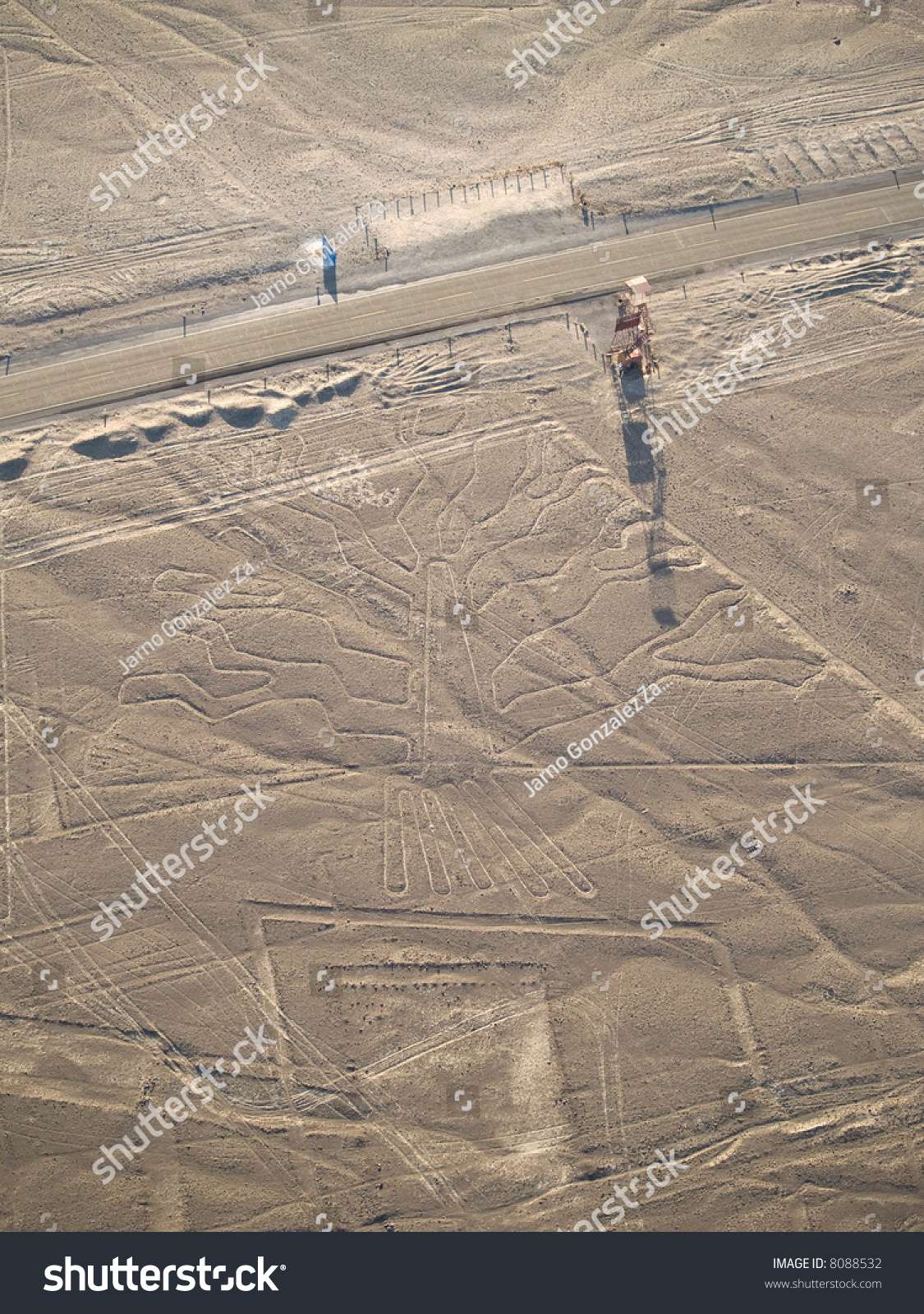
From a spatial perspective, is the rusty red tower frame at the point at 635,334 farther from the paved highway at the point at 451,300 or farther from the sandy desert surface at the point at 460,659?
the paved highway at the point at 451,300

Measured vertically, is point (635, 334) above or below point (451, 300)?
below

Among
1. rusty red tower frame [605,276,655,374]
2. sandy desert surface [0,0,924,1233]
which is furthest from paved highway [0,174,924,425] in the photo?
rusty red tower frame [605,276,655,374]

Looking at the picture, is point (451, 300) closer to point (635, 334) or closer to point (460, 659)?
point (635, 334)

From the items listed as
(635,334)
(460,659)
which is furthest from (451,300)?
(460,659)

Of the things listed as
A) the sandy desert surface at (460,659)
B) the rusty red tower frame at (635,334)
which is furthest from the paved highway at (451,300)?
the rusty red tower frame at (635,334)

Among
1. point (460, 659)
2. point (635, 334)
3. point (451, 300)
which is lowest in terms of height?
point (460, 659)

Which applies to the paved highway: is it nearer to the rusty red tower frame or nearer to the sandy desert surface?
the sandy desert surface
